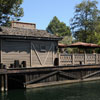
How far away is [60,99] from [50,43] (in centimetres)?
862

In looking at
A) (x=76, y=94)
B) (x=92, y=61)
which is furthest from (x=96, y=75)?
(x=76, y=94)

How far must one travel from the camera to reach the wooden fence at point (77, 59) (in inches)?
893

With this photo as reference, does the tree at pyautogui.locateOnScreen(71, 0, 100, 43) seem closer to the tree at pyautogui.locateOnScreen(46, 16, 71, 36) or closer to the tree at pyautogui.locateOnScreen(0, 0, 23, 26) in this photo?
the tree at pyautogui.locateOnScreen(0, 0, 23, 26)

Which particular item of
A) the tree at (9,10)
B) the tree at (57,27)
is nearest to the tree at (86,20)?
the tree at (9,10)

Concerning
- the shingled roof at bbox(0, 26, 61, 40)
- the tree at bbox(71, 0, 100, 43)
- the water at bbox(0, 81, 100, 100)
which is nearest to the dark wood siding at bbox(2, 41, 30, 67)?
the shingled roof at bbox(0, 26, 61, 40)

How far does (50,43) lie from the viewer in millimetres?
23516

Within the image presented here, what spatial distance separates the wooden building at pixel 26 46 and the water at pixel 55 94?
3099mm

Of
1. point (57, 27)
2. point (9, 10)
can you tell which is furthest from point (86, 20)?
point (57, 27)

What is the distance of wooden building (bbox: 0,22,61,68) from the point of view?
20.5 m

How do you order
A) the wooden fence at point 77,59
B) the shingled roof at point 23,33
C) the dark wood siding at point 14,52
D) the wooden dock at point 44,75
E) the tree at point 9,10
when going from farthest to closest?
the tree at point 9,10, the wooden fence at point 77,59, the shingled roof at point 23,33, the dark wood siding at point 14,52, the wooden dock at point 44,75

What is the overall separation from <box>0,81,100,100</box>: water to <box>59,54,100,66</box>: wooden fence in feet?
11.8

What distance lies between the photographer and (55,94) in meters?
17.8

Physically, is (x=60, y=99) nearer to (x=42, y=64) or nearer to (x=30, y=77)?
(x=30, y=77)

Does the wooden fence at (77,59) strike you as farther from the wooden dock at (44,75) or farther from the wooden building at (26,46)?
the wooden building at (26,46)
